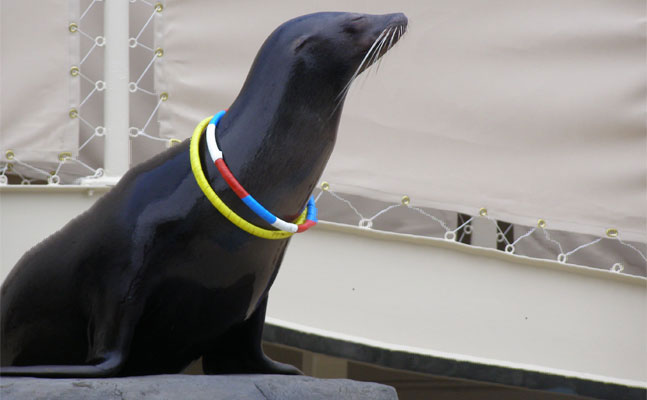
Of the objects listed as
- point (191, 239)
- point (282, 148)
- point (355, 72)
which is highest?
point (355, 72)

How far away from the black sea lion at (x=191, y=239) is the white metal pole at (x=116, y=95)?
1133 mm

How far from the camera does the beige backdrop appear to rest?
8.20 feet

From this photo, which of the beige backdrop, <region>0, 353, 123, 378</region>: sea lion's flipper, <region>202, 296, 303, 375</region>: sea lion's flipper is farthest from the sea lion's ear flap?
the beige backdrop

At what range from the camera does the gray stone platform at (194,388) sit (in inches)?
42.4

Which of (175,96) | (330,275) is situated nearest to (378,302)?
(330,275)

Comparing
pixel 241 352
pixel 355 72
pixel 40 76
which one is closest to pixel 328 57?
pixel 355 72

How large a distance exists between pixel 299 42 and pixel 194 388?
18.5 inches

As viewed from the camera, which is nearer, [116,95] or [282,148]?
[282,148]

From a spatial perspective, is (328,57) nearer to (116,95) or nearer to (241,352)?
(241,352)

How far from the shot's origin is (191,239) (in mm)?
1200

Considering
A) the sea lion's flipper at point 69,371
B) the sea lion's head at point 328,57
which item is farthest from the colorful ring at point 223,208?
the sea lion's flipper at point 69,371

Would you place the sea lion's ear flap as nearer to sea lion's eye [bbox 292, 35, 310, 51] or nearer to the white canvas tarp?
sea lion's eye [bbox 292, 35, 310, 51]

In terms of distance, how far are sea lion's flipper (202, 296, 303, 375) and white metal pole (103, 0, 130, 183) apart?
3.80ft

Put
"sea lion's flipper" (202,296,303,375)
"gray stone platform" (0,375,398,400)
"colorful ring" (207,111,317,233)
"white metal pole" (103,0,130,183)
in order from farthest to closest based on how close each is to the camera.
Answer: "white metal pole" (103,0,130,183), "sea lion's flipper" (202,296,303,375), "colorful ring" (207,111,317,233), "gray stone platform" (0,375,398,400)
